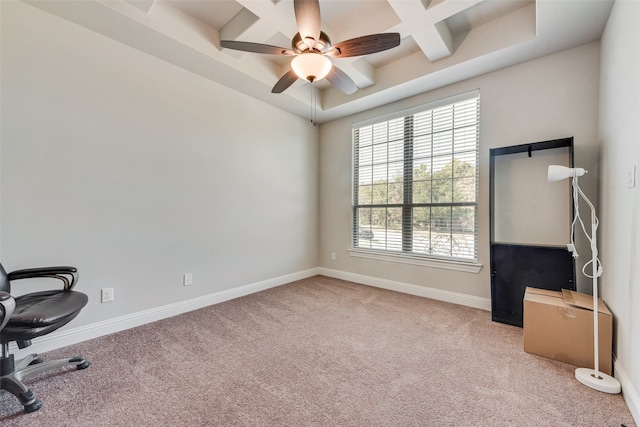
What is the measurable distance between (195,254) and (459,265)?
3.13 metres

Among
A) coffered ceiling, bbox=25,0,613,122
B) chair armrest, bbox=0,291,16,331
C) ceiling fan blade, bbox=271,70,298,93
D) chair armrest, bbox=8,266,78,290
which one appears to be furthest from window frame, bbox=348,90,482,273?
chair armrest, bbox=0,291,16,331

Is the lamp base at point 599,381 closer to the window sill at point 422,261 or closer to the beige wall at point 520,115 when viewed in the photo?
the beige wall at point 520,115

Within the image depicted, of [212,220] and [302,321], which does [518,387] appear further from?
[212,220]

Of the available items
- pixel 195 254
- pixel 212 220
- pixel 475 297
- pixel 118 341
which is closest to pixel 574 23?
pixel 475 297

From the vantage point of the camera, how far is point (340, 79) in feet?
7.61

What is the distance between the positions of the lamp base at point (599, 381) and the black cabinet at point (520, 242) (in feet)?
2.63

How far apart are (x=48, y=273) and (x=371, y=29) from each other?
133 inches

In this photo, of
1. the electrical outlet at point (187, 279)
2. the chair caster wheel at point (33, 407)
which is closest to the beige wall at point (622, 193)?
the chair caster wheel at point (33, 407)

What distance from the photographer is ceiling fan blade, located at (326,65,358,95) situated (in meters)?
2.21

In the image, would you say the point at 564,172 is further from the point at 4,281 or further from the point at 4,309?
the point at 4,281

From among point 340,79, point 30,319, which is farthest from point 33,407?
point 340,79

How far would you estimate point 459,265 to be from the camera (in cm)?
315

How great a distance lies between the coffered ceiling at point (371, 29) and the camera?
6.95 ft

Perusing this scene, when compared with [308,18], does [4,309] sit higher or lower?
lower
